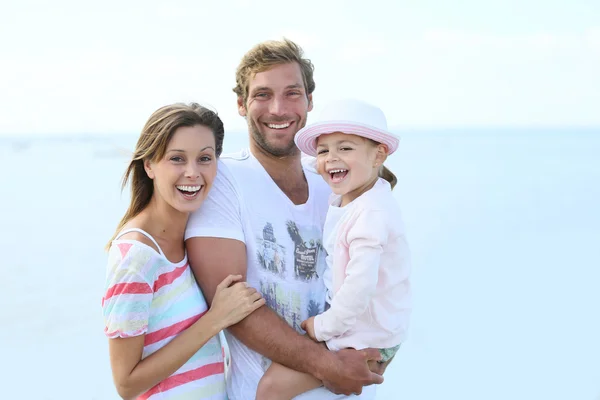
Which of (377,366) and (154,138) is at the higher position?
(154,138)

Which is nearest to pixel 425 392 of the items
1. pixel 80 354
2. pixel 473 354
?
pixel 473 354

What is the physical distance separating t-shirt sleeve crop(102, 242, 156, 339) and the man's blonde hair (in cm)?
120

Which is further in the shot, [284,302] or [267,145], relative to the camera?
[267,145]

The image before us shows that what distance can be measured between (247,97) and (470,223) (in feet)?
34.1

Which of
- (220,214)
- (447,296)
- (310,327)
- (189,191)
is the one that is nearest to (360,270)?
(310,327)

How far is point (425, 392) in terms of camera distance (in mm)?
6941

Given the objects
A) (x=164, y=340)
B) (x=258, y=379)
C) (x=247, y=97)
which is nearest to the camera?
(x=164, y=340)

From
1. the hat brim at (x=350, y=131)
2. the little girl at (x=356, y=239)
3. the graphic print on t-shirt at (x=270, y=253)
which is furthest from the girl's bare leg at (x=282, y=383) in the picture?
the hat brim at (x=350, y=131)

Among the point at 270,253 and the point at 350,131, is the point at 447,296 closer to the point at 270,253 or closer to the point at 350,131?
the point at 270,253

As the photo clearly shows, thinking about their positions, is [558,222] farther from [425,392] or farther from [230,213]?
[230,213]

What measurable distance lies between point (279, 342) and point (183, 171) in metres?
0.87

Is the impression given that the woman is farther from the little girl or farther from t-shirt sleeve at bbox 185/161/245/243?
the little girl

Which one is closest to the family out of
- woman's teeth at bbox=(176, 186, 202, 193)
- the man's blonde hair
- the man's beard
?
woman's teeth at bbox=(176, 186, 202, 193)

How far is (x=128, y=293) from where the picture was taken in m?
2.63
